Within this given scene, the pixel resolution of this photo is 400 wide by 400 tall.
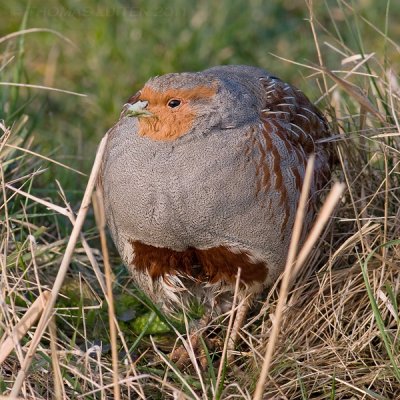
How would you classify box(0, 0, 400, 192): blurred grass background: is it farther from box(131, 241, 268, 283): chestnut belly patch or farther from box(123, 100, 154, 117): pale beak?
box(123, 100, 154, 117): pale beak

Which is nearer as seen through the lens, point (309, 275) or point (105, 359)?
point (105, 359)

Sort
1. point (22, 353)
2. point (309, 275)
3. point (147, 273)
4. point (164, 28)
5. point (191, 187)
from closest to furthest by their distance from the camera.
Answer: point (22, 353), point (191, 187), point (147, 273), point (309, 275), point (164, 28)

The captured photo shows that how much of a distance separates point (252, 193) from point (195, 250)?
0.37 m

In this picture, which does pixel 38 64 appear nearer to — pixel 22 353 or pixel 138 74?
pixel 138 74

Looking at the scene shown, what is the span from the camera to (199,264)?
13.1 feet

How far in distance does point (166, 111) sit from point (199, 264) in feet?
2.33

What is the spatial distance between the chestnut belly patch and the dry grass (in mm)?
231

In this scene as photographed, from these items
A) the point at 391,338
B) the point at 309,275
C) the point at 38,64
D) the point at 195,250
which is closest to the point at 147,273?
the point at 195,250

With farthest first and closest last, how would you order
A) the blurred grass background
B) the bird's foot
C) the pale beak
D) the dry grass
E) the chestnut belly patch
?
the blurred grass background < the bird's foot < the chestnut belly patch < the pale beak < the dry grass

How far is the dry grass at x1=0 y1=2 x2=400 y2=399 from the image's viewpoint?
3.54 meters

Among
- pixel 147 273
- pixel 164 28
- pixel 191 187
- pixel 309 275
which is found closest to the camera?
pixel 191 187

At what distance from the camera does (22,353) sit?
326 cm

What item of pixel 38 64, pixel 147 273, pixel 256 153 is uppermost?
pixel 256 153

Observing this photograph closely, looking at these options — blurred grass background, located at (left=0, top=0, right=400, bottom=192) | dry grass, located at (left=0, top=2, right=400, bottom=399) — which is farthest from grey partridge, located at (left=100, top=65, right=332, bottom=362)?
blurred grass background, located at (left=0, top=0, right=400, bottom=192)
